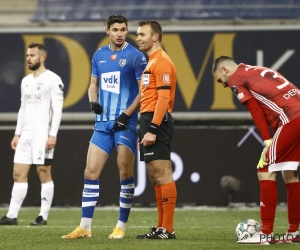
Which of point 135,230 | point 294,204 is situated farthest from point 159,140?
point 135,230

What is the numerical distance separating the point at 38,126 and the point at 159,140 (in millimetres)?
2994

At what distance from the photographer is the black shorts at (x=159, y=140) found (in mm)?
7043

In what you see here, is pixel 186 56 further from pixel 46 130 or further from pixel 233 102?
pixel 46 130

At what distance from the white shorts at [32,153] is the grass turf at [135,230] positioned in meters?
0.79

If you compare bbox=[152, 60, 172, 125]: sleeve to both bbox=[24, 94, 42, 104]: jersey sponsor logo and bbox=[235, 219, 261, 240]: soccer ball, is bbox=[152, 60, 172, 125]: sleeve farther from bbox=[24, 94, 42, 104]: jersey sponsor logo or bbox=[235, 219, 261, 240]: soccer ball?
bbox=[24, 94, 42, 104]: jersey sponsor logo

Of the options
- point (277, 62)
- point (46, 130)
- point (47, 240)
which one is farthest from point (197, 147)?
point (47, 240)

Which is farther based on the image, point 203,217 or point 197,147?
point 197,147

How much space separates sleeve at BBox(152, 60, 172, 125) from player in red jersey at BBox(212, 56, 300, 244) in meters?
0.56

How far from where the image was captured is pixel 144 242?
22.2ft

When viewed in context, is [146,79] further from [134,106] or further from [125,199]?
[125,199]

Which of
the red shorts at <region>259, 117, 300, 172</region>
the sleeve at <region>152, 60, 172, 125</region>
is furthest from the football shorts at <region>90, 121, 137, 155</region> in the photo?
the red shorts at <region>259, 117, 300, 172</region>

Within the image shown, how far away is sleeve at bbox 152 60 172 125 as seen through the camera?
6.94 meters

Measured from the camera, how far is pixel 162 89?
22.9ft

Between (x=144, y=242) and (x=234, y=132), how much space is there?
20.1ft
